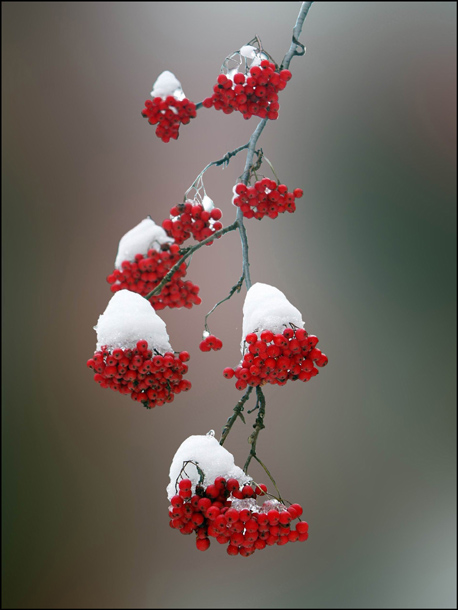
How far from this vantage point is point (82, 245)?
5.74ft

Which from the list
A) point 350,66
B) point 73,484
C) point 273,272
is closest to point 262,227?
point 273,272

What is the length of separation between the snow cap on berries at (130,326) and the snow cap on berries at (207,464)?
0.17 metres

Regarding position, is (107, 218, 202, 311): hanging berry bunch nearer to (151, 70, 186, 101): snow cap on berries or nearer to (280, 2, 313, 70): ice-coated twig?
(151, 70, 186, 101): snow cap on berries

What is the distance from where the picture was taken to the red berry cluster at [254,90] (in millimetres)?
862

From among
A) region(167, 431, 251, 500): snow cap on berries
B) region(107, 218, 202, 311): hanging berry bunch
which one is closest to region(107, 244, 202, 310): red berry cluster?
region(107, 218, 202, 311): hanging berry bunch

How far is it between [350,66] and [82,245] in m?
1.21

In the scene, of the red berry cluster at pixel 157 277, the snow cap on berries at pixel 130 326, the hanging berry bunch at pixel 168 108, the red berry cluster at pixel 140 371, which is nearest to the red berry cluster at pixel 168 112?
the hanging berry bunch at pixel 168 108

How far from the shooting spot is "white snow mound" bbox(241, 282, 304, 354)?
74cm

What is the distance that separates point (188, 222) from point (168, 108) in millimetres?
232

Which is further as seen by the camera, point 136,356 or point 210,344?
point 210,344

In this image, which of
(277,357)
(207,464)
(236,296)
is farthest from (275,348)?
(236,296)

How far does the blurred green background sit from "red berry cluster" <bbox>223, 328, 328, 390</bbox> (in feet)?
2.65

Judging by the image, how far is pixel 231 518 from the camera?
25.5 inches

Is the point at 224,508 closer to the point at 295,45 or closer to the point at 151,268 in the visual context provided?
the point at 151,268
